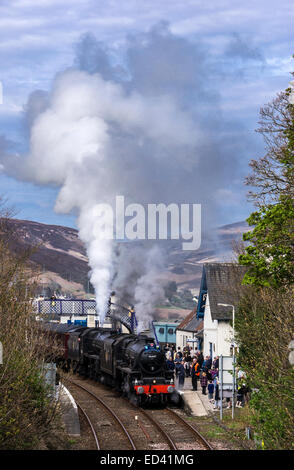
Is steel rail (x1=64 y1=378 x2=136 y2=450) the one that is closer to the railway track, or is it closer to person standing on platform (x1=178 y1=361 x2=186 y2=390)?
the railway track

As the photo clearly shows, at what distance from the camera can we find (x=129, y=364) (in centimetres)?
3152

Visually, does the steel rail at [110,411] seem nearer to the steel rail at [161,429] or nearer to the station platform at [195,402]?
the steel rail at [161,429]

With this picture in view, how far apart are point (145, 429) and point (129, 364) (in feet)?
22.8

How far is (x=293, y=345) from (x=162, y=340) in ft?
207

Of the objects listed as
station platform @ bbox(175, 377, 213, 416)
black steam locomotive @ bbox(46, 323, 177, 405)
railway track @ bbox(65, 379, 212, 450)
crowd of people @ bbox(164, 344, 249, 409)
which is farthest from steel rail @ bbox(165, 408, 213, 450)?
crowd of people @ bbox(164, 344, 249, 409)

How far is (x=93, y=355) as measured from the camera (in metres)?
38.6

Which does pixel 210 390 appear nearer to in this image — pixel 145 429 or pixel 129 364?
pixel 129 364

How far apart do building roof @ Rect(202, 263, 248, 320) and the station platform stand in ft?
30.5

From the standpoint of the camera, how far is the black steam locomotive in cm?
2984

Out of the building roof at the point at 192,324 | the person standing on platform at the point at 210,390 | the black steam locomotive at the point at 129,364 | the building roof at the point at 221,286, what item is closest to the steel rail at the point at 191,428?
the black steam locomotive at the point at 129,364

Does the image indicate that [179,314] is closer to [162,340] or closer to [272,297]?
[162,340]

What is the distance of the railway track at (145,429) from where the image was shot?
21969 mm

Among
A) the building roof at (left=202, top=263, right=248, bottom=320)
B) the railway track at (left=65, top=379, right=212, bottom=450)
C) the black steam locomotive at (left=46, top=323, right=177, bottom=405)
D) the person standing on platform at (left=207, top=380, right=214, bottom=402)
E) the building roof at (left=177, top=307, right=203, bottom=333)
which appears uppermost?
the building roof at (left=202, top=263, right=248, bottom=320)
